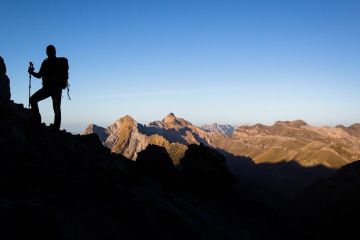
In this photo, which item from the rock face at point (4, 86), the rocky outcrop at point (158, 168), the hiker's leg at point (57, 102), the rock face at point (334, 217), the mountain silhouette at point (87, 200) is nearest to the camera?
the mountain silhouette at point (87, 200)

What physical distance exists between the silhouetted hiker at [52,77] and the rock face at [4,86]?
3820 millimetres

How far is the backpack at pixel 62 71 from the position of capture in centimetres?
2348

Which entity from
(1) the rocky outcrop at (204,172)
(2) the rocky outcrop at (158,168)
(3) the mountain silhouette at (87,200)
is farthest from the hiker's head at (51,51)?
(1) the rocky outcrop at (204,172)

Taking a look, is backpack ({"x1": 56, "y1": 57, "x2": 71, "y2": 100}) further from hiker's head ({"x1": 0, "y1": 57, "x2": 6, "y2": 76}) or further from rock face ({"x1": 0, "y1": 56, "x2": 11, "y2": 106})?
hiker's head ({"x1": 0, "y1": 57, "x2": 6, "y2": 76})

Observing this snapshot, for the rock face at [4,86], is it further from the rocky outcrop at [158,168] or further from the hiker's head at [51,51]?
the rocky outcrop at [158,168]

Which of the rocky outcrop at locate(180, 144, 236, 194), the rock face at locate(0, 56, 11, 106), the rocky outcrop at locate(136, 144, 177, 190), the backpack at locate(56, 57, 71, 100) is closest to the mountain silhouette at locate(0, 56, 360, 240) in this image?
the rocky outcrop at locate(136, 144, 177, 190)

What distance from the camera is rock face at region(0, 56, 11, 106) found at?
87.9ft

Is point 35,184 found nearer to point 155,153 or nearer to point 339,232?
point 155,153

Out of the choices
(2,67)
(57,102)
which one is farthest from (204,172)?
(2,67)

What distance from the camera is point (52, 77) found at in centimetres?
2339

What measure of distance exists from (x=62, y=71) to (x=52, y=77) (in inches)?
26.4

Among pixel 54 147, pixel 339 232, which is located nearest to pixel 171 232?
pixel 54 147

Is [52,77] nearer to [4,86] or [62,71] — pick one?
[62,71]

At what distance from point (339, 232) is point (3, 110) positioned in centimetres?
4118
